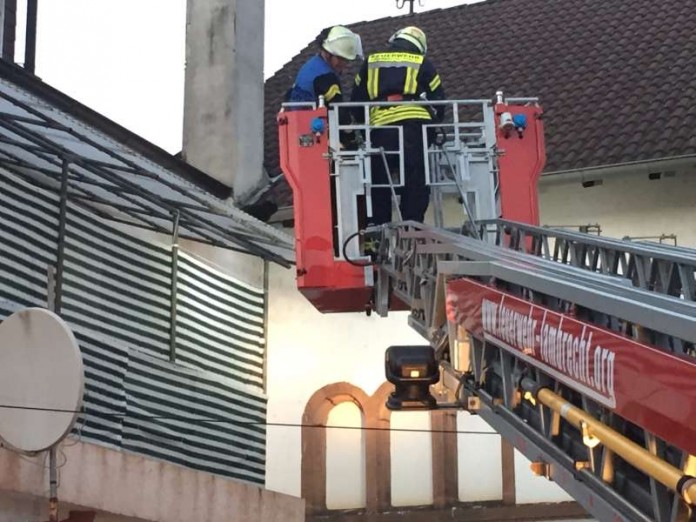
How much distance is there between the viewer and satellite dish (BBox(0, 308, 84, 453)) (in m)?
6.32

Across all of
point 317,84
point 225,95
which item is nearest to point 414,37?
point 317,84

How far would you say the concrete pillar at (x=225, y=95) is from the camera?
13.4 meters

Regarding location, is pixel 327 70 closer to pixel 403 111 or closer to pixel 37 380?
pixel 403 111

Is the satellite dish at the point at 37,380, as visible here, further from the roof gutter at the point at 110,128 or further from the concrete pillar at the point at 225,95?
the concrete pillar at the point at 225,95

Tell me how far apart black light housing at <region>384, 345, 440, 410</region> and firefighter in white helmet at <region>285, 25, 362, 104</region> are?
3.16 m

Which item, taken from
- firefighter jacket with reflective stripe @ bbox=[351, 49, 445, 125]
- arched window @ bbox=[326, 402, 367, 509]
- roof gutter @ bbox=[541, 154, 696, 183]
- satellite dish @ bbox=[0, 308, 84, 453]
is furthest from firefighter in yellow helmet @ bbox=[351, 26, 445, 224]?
arched window @ bbox=[326, 402, 367, 509]

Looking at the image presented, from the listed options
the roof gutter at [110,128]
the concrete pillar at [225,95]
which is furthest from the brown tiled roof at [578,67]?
the roof gutter at [110,128]

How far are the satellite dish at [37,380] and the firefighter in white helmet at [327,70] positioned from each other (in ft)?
8.19

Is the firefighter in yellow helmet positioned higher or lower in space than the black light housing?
higher

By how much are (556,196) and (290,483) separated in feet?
14.6

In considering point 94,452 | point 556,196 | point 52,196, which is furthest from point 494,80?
point 94,452

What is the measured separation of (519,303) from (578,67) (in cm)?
1024

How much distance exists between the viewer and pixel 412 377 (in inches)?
191

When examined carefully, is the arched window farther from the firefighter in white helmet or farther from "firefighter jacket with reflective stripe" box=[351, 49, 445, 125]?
"firefighter jacket with reflective stripe" box=[351, 49, 445, 125]
